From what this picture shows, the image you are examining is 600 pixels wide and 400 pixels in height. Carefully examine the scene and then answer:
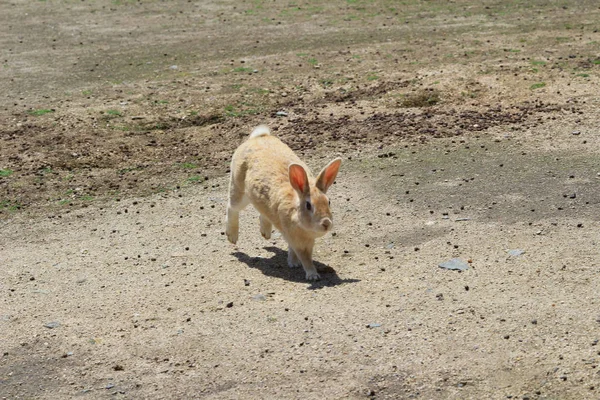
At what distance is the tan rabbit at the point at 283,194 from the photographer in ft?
25.1

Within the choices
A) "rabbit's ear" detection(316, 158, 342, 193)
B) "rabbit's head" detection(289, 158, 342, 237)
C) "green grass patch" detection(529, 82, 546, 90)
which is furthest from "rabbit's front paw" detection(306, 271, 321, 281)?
"green grass patch" detection(529, 82, 546, 90)

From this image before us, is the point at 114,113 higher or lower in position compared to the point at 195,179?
higher

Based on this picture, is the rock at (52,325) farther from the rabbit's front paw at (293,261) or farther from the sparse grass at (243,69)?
the sparse grass at (243,69)

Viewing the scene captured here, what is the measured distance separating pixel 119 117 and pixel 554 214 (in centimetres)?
657

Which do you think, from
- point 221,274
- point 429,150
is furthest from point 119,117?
point 221,274

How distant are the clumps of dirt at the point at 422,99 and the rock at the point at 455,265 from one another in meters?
5.11

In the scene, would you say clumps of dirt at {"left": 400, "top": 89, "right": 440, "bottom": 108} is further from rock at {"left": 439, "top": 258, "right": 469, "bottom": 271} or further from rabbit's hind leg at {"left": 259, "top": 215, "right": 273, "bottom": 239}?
rock at {"left": 439, "top": 258, "right": 469, "bottom": 271}

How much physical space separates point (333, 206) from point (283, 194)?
1.72m

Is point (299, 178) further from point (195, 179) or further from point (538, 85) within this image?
point (538, 85)

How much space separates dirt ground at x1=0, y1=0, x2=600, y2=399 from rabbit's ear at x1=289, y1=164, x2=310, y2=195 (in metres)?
0.88

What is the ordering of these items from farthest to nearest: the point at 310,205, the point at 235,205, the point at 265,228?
the point at 265,228 < the point at 235,205 < the point at 310,205

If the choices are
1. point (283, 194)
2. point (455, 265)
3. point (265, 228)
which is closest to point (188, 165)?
point (265, 228)

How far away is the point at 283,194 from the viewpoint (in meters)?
8.05

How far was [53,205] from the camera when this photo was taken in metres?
10.3
